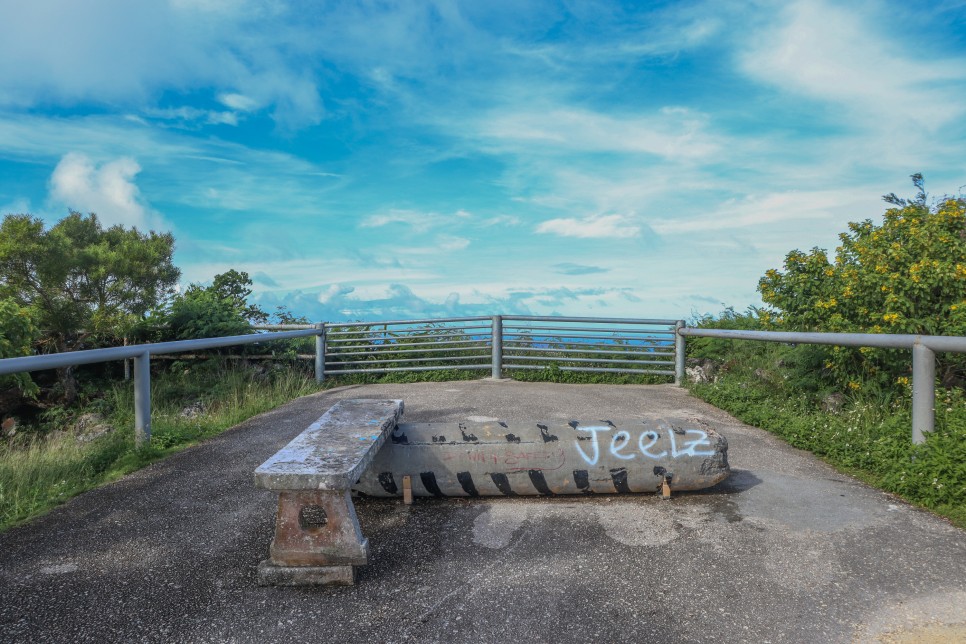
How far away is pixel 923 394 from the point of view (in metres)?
4.88

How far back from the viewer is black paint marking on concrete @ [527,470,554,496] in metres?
4.30

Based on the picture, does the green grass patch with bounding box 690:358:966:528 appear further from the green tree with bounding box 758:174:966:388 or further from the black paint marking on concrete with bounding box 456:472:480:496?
the black paint marking on concrete with bounding box 456:472:480:496

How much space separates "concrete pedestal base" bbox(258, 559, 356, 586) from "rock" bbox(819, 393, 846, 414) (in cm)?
615

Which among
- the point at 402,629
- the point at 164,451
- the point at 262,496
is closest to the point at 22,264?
the point at 164,451

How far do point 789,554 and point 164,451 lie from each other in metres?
5.36

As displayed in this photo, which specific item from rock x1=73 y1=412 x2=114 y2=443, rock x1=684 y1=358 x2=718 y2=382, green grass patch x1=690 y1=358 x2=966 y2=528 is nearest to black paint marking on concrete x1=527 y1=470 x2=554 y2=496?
green grass patch x1=690 y1=358 x2=966 y2=528

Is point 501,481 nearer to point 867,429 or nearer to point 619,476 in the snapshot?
point 619,476

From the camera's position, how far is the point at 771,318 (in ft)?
27.9

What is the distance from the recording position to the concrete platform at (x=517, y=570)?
285 centimetres

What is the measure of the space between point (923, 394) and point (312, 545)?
4717 millimetres

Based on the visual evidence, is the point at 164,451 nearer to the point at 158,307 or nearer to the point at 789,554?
the point at 789,554

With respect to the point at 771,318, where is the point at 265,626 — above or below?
below

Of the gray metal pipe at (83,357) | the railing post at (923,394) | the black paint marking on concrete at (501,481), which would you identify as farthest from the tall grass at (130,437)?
the railing post at (923,394)

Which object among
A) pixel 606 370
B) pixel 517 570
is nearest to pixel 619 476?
pixel 517 570
